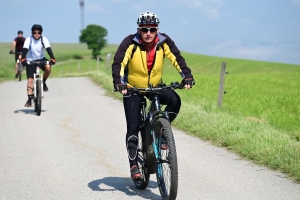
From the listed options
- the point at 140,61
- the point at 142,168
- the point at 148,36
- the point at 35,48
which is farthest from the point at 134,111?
the point at 35,48

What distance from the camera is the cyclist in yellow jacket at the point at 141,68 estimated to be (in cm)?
638

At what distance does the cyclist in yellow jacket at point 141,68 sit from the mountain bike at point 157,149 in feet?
0.36

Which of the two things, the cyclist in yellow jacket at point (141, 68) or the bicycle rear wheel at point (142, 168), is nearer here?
the cyclist in yellow jacket at point (141, 68)

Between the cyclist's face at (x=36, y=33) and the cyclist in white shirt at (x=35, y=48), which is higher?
the cyclist's face at (x=36, y=33)

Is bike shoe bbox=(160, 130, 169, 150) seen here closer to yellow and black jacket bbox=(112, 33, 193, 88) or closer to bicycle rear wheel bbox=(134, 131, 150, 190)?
bicycle rear wheel bbox=(134, 131, 150, 190)

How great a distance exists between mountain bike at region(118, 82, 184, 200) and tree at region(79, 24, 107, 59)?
13867 centimetres

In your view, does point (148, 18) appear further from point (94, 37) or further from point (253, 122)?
point (94, 37)

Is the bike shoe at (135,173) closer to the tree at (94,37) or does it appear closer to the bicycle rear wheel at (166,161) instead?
the bicycle rear wheel at (166,161)

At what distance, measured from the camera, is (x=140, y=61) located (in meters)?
6.48

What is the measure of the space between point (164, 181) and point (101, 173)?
1.84m

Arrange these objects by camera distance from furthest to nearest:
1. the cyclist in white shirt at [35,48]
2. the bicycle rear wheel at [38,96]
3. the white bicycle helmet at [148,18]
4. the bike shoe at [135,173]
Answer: the cyclist in white shirt at [35,48] → the bicycle rear wheel at [38,96] → the bike shoe at [135,173] → the white bicycle helmet at [148,18]

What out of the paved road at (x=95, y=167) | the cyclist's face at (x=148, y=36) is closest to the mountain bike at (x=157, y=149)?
the paved road at (x=95, y=167)

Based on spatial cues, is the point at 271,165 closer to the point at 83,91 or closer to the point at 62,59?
the point at 83,91

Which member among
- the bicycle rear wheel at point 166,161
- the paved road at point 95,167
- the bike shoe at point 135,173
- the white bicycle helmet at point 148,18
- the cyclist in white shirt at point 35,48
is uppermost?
the white bicycle helmet at point 148,18
